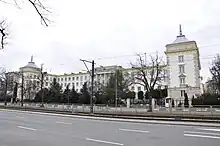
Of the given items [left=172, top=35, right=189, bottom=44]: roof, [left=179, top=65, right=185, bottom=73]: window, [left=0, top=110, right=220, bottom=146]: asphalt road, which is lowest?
→ [left=0, top=110, right=220, bottom=146]: asphalt road

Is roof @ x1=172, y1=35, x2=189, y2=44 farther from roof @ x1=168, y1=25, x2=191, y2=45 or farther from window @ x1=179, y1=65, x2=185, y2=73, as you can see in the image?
window @ x1=179, y1=65, x2=185, y2=73

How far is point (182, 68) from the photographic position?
228 ft

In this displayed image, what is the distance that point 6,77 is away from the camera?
230ft

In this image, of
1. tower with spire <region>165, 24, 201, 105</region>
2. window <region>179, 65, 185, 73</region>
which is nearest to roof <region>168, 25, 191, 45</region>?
tower with spire <region>165, 24, 201, 105</region>

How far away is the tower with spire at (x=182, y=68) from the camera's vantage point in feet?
218

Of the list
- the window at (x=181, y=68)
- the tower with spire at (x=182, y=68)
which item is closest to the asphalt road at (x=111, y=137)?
the tower with spire at (x=182, y=68)

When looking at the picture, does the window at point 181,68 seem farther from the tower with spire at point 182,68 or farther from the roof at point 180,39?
the roof at point 180,39

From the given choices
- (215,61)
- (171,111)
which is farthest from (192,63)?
(171,111)

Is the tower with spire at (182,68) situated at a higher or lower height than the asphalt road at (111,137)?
higher

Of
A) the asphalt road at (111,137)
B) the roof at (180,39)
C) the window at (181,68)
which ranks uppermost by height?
the roof at (180,39)

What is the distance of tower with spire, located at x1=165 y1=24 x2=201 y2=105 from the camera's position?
218 feet

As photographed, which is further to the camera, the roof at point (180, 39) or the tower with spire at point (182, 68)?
the roof at point (180, 39)

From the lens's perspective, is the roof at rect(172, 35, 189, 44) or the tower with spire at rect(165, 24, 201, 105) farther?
the roof at rect(172, 35, 189, 44)

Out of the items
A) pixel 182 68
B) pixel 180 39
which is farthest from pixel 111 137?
pixel 180 39
